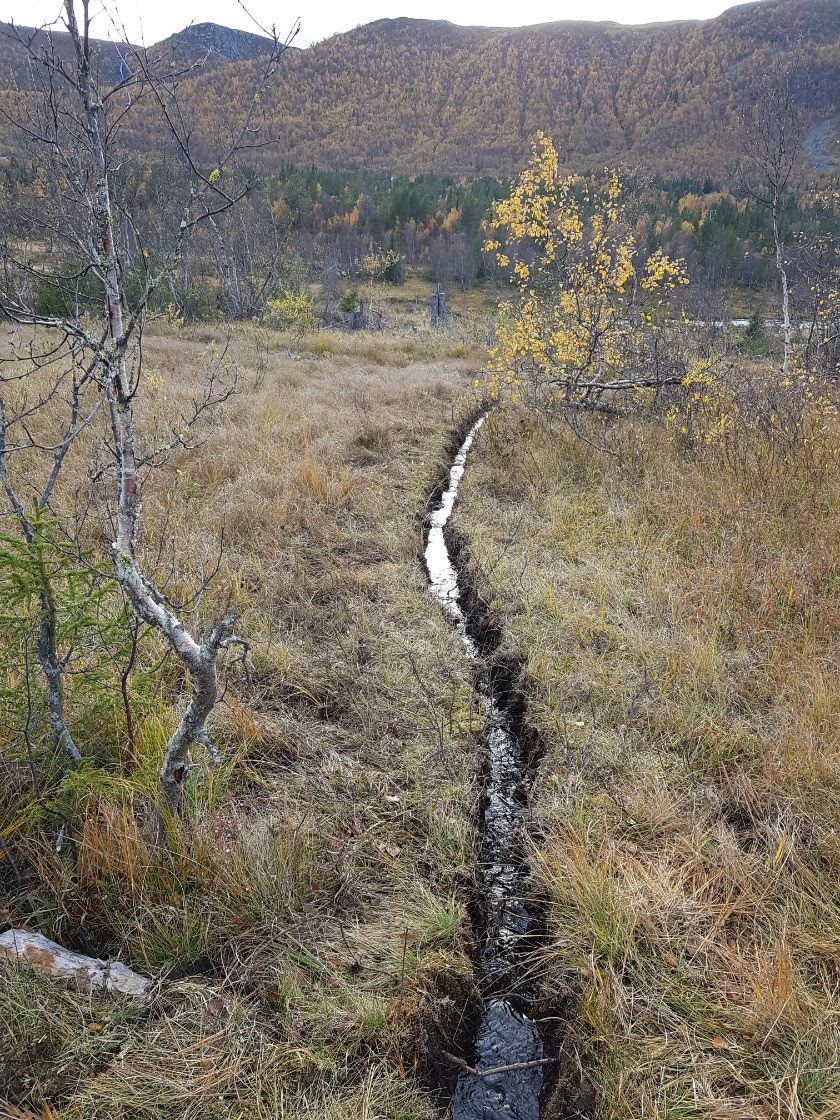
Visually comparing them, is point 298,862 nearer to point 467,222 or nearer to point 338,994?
point 338,994

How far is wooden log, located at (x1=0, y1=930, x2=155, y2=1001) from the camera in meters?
2.16

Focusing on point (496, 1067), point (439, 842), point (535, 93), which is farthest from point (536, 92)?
Result: point (496, 1067)

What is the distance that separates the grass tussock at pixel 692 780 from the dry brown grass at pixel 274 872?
0.58 m

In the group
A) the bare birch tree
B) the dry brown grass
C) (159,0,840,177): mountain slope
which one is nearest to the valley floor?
the dry brown grass

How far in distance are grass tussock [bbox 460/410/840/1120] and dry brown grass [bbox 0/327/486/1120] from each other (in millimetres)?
578

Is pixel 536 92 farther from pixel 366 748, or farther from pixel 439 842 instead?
pixel 439 842

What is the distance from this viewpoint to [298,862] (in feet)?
8.98

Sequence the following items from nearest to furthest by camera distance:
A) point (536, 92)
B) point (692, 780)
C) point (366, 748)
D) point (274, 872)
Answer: point (274, 872) < point (692, 780) < point (366, 748) < point (536, 92)

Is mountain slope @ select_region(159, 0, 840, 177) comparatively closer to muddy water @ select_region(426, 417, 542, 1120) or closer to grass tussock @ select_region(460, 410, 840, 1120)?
grass tussock @ select_region(460, 410, 840, 1120)

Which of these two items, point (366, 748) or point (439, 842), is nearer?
point (439, 842)

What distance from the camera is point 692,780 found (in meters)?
3.31

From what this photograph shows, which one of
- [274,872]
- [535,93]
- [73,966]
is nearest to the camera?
[73,966]

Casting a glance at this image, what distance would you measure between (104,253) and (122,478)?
0.87 m

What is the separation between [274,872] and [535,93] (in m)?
184
